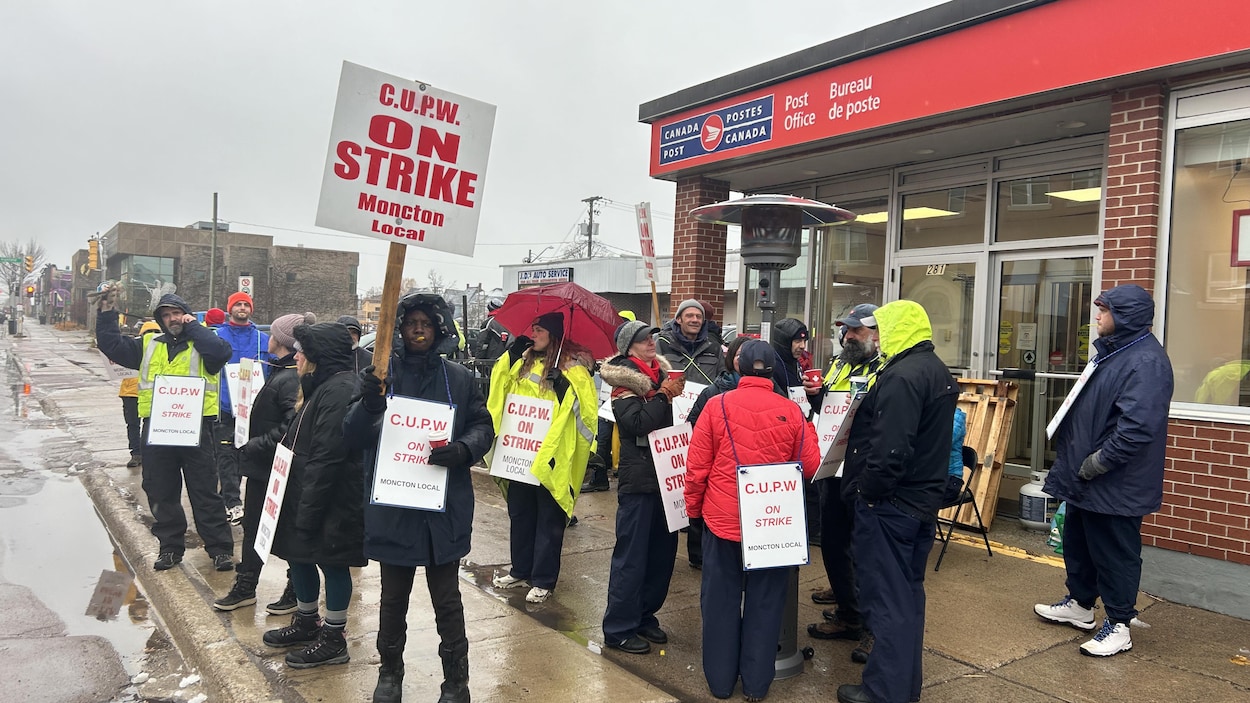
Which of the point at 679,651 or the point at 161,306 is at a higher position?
the point at 161,306

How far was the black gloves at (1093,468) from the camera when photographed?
445 centimetres

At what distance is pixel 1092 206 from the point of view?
7.11 metres

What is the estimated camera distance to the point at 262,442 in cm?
479

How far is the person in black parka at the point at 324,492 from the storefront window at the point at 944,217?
627 cm

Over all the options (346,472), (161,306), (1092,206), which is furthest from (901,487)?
(161,306)

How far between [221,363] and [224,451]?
169 cm

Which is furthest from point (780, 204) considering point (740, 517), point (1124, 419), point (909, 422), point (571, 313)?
point (740, 517)

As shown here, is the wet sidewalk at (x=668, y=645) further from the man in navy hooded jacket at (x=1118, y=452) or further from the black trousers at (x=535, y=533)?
the man in navy hooded jacket at (x=1118, y=452)

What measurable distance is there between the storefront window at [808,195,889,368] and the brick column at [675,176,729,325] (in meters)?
1.20

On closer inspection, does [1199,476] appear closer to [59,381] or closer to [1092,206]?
[1092,206]

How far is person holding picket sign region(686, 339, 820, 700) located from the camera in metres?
3.88

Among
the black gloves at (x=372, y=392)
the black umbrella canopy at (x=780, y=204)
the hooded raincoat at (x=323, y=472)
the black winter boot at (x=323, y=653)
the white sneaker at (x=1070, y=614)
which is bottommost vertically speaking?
the black winter boot at (x=323, y=653)

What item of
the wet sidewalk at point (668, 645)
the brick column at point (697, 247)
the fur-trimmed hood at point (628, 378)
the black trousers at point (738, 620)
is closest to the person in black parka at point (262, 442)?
the wet sidewalk at point (668, 645)

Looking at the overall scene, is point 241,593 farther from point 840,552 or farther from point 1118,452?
point 1118,452
